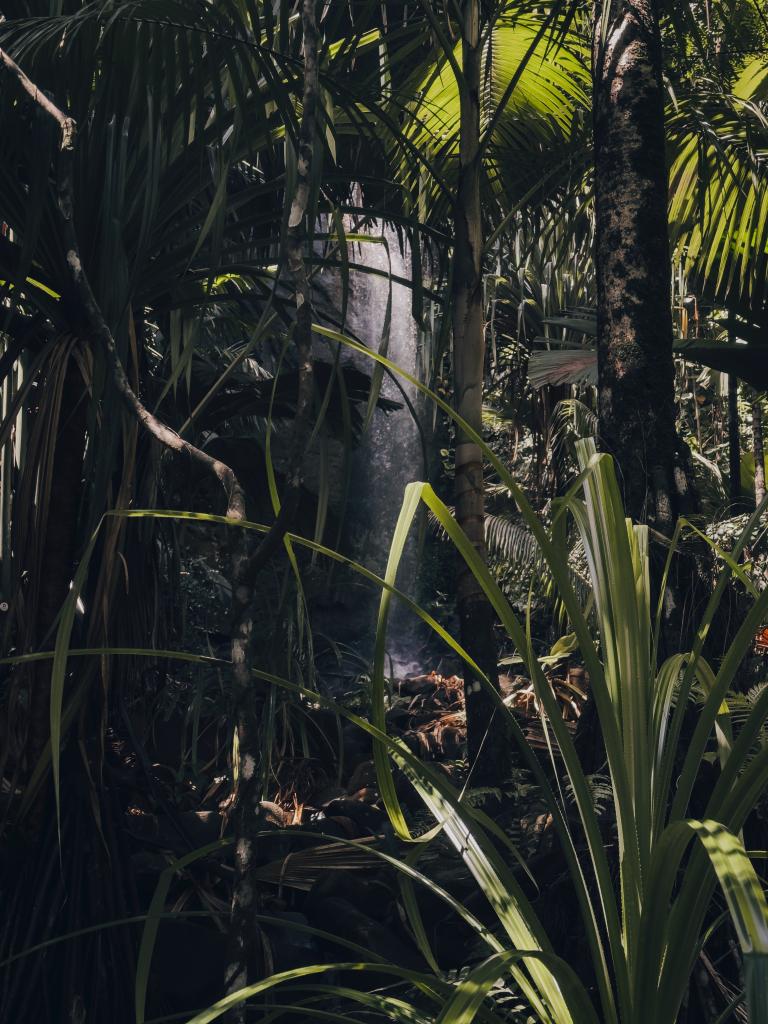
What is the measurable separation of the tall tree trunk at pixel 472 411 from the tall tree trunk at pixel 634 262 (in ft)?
1.01

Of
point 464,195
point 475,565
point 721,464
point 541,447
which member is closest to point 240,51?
point 464,195

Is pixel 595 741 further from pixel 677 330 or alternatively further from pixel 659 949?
pixel 677 330

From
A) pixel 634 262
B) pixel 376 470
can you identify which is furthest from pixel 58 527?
pixel 376 470

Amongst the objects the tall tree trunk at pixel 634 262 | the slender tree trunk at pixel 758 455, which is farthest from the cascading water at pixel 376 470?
the tall tree trunk at pixel 634 262

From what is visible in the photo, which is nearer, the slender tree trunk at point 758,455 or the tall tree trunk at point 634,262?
the tall tree trunk at point 634,262

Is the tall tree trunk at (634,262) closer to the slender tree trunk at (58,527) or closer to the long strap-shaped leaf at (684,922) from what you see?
the long strap-shaped leaf at (684,922)

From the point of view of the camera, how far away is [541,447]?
287 inches

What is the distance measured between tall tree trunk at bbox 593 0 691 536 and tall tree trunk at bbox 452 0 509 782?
1.01 feet

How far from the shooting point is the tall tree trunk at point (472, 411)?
8.11 ft

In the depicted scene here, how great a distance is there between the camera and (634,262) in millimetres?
2305

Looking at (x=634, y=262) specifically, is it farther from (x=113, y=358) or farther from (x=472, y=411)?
(x=113, y=358)

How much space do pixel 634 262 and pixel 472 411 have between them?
52cm

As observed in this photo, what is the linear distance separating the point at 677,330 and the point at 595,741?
5.89m

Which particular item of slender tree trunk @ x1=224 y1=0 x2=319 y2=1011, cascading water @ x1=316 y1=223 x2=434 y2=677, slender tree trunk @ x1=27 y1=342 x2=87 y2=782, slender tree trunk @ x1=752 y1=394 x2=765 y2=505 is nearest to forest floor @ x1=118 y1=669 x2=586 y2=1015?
slender tree trunk @ x1=27 y1=342 x2=87 y2=782
